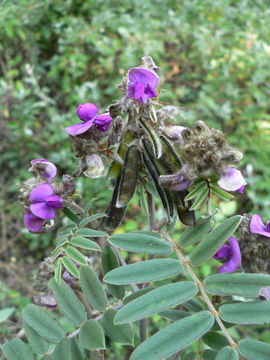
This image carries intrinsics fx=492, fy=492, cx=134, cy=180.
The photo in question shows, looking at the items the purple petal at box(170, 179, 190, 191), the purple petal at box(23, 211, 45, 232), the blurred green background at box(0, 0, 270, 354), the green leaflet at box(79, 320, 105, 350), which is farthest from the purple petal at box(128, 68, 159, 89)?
the blurred green background at box(0, 0, 270, 354)

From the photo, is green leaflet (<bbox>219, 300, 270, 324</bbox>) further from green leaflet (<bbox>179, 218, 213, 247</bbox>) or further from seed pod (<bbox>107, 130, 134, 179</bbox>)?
seed pod (<bbox>107, 130, 134, 179</bbox>)

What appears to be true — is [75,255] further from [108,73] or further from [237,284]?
[108,73]

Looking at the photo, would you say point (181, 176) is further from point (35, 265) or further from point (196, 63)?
point (196, 63)

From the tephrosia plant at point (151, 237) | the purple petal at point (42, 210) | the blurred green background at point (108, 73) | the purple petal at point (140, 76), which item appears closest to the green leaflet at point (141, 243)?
the tephrosia plant at point (151, 237)

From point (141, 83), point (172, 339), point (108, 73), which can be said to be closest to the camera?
point (172, 339)

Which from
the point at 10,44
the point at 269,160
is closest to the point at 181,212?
the point at 269,160

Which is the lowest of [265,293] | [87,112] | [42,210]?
[265,293]

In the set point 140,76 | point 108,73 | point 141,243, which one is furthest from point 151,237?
point 108,73
